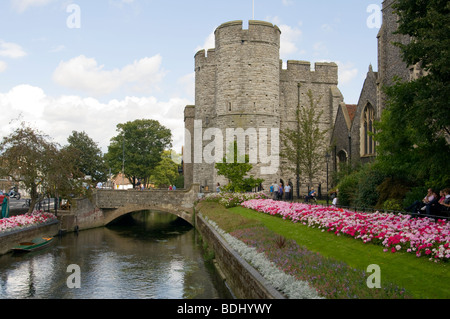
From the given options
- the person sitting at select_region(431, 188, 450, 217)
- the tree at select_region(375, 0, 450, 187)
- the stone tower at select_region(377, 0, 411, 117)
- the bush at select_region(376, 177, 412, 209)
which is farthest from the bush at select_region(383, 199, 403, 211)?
the stone tower at select_region(377, 0, 411, 117)

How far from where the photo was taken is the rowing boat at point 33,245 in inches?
872

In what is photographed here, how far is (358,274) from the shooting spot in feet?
25.6

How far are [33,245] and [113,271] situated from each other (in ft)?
21.8

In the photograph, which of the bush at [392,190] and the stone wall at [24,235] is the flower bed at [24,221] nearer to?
the stone wall at [24,235]

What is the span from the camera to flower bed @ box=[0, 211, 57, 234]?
22.9 meters

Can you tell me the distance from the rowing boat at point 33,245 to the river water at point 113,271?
344 mm

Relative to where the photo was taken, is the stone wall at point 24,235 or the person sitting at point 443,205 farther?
the stone wall at point 24,235

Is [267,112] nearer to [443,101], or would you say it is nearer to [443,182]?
[443,182]

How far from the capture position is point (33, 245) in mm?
22984

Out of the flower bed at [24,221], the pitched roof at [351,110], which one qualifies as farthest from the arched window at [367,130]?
the flower bed at [24,221]

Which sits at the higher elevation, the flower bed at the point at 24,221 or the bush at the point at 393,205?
the bush at the point at 393,205

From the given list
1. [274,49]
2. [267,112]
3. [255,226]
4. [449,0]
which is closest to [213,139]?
[267,112]

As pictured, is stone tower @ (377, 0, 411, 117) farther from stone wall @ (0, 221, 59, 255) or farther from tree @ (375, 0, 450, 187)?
stone wall @ (0, 221, 59, 255)
